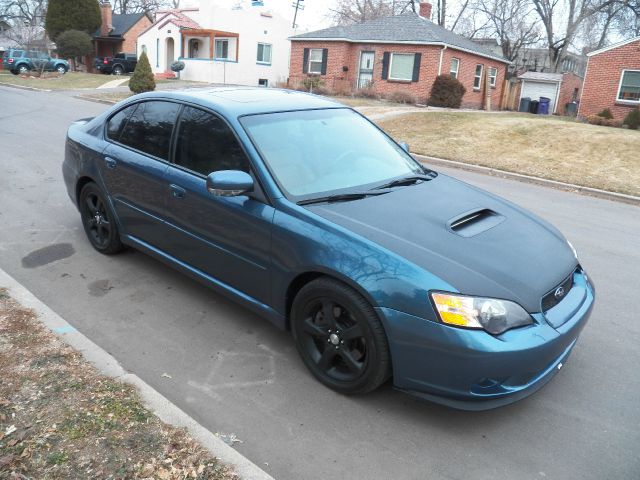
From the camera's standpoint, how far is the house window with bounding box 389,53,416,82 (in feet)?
90.6

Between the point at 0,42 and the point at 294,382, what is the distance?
58.0m

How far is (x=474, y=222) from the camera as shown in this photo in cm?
359

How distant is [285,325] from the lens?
11.9 ft

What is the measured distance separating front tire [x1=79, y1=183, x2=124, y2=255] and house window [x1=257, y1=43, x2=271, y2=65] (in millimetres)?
36110

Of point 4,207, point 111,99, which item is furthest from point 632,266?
point 111,99

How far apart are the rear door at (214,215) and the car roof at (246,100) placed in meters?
0.10

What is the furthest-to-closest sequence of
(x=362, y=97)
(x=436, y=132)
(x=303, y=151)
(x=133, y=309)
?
(x=362, y=97), (x=436, y=132), (x=133, y=309), (x=303, y=151)

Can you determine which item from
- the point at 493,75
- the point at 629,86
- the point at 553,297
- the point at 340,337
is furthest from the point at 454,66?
the point at 340,337

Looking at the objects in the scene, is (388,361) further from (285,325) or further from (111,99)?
(111,99)

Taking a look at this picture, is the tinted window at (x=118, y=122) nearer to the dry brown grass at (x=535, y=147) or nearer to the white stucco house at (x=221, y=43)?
the dry brown grass at (x=535, y=147)

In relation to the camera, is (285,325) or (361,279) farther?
(285,325)

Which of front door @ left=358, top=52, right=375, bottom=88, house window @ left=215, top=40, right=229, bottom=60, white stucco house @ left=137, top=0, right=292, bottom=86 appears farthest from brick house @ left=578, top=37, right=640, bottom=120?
house window @ left=215, top=40, right=229, bottom=60

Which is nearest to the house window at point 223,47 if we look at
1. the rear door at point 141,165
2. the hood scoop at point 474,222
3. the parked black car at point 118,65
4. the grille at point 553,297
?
the parked black car at point 118,65

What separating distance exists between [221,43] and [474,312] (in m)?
38.9
